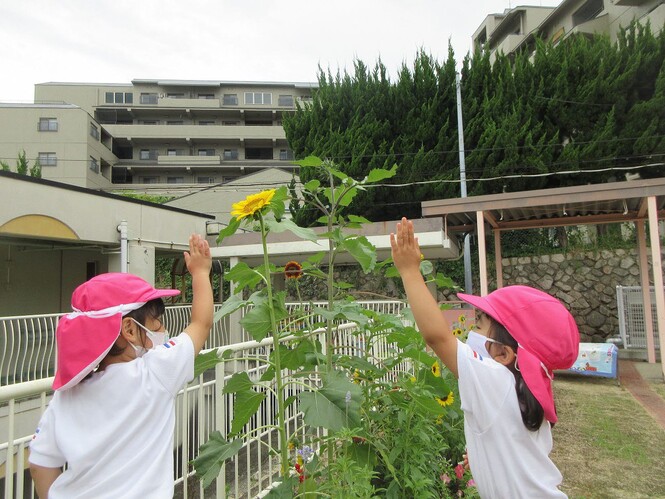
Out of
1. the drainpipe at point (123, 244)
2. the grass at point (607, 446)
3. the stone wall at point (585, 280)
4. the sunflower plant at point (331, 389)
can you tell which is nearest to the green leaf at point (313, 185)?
the sunflower plant at point (331, 389)

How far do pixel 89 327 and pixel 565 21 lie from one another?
99.1ft

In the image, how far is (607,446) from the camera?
3809mm

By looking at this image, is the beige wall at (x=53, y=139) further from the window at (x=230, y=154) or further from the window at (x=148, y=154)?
the window at (x=230, y=154)

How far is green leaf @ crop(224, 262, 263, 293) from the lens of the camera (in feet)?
4.98

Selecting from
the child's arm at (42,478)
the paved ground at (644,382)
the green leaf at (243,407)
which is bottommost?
the paved ground at (644,382)

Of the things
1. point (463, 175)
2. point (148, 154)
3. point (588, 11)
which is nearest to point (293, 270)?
point (463, 175)

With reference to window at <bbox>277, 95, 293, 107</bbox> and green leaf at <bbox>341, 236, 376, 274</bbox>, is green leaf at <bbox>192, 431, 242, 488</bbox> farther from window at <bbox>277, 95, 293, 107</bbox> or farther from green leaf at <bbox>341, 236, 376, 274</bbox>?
window at <bbox>277, 95, 293, 107</bbox>

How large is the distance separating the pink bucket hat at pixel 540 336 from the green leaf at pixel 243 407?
802mm

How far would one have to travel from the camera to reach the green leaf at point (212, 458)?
136 centimetres

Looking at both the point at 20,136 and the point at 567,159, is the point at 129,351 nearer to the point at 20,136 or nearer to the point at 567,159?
the point at 567,159

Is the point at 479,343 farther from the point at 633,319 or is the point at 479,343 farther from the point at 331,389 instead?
the point at 633,319

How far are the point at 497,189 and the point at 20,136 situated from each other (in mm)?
31276

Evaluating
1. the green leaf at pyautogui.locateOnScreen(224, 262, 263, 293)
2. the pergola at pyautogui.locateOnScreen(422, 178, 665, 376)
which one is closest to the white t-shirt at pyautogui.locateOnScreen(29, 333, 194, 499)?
the green leaf at pyautogui.locateOnScreen(224, 262, 263, 293)

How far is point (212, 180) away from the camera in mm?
→ 34938
